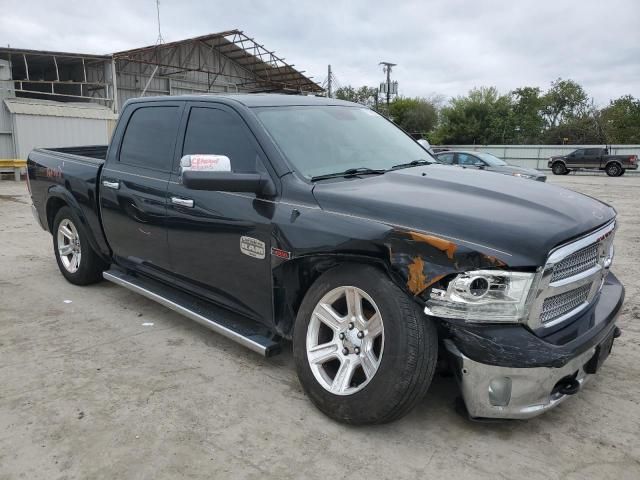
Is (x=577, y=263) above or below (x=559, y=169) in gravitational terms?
above

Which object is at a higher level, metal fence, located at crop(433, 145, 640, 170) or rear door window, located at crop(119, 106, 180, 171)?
rear door window, located at crop(119, 106, 180, 171)

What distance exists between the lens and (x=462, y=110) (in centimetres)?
4972

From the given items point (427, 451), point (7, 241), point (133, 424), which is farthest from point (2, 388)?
point (7, 241)

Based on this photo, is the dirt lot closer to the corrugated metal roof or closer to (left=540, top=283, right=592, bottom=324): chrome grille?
(left=540, top=283, right=592, bottom=324): chrome grille

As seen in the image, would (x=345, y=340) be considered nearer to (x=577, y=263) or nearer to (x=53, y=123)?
(x=577, y=263)

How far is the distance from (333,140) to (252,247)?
98 centimetres

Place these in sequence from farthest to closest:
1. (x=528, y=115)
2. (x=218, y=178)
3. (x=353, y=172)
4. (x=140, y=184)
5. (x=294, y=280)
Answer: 1. (x=528, y=115)
2. (x=140, y=184)
3. (x=353, y=172)
4. (x=294, y=280)
5. (x=218, y=178)

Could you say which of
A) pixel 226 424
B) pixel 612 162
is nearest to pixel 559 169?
pixel 612 162

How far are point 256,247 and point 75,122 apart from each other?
883 inches

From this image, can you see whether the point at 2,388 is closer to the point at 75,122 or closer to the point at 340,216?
the point at 340,216

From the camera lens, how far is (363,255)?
2.85 meters

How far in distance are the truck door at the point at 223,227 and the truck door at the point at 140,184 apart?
6.5 inches

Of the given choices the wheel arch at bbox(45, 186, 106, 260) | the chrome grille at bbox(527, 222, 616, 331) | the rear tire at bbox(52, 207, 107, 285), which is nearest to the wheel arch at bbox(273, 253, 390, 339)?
the chrome grille at bbox(527, 222, 616, 331)

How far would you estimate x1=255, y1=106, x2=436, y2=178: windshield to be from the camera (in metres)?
3.51
